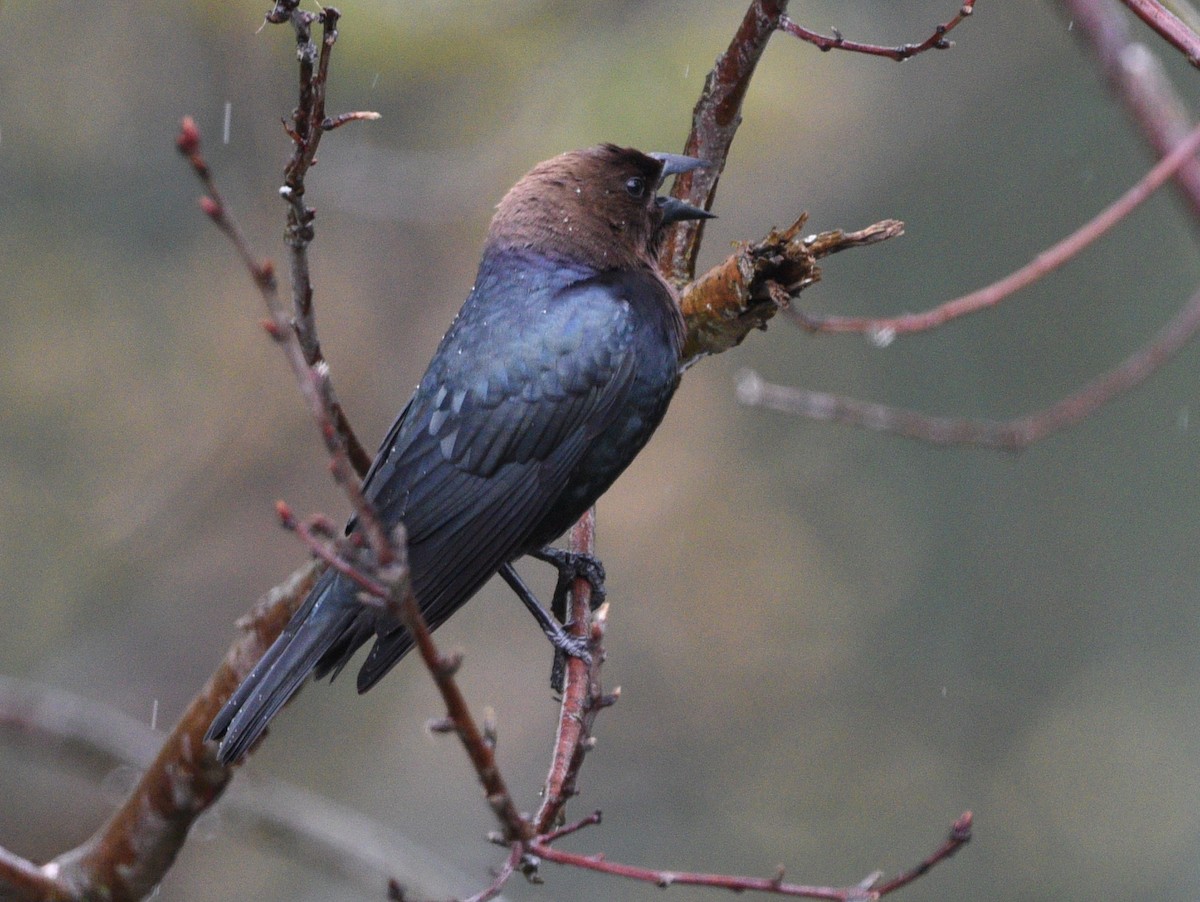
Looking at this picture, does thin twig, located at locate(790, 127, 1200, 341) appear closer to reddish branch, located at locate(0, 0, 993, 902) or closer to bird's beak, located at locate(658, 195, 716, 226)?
reddish branch, located at locate(0, 0, 993, 902)

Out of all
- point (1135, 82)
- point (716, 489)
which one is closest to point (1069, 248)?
point (1135, 82)

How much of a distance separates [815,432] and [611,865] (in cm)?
613

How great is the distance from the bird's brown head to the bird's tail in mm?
1062

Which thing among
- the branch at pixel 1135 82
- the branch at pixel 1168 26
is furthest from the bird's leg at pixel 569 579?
the branch at pixel 1135 82

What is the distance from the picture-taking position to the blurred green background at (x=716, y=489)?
228 inches

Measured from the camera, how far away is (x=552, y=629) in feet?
9.81

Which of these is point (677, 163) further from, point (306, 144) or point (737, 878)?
point (737, 878)

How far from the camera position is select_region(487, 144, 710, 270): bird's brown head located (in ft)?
11.1

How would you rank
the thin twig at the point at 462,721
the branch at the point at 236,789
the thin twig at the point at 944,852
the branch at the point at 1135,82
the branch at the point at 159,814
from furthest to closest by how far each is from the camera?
the branch at the point at 236,789 < the branch at the point at 159,814 < the thin twig at the point at 944,852 < the thin twig at the point at 462,721 < the branch at the point at 1135,82

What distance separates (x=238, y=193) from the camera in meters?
6.10

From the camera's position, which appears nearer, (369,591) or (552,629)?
(369,591)

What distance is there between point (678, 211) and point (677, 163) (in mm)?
117

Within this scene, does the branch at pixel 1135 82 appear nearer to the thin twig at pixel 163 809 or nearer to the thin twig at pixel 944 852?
the thin twig at pixel 944 852

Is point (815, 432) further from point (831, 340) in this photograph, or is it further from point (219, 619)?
point (219, 619)
